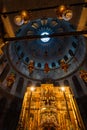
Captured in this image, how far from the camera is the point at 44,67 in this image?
1914 cm

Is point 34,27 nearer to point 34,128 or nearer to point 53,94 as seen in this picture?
point 53,94

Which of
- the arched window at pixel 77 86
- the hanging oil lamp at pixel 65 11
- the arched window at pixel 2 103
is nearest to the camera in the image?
the hanging oil lamp at pixel 65 11

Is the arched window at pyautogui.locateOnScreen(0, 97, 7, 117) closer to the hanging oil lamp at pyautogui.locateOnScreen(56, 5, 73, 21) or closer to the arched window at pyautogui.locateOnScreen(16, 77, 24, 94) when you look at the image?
the arched window at pyautogui.locateOnScreen(16, 77, 24, 94)

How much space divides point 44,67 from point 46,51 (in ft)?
14.7

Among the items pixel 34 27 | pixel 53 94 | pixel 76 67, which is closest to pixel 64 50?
pixel 76 67

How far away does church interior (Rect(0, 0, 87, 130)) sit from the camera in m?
7.75

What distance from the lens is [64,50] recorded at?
2148 centimetres

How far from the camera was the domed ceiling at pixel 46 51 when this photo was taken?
19.0 meters

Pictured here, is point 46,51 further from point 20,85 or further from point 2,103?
point 2,103

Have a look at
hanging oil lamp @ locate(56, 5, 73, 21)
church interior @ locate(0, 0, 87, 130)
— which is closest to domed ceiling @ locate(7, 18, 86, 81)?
church interior @ locate(0, 0, 87, 130)

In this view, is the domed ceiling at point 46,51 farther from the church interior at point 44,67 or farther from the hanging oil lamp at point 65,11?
the hanging oil lamp at point 65,11

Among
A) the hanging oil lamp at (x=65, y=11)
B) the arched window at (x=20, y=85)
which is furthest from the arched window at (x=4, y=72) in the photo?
the hanging oil lamp at (x=65, y=11)

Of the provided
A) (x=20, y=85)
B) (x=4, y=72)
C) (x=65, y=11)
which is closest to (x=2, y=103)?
(x=20, y=85)

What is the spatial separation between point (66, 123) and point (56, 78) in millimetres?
12133
